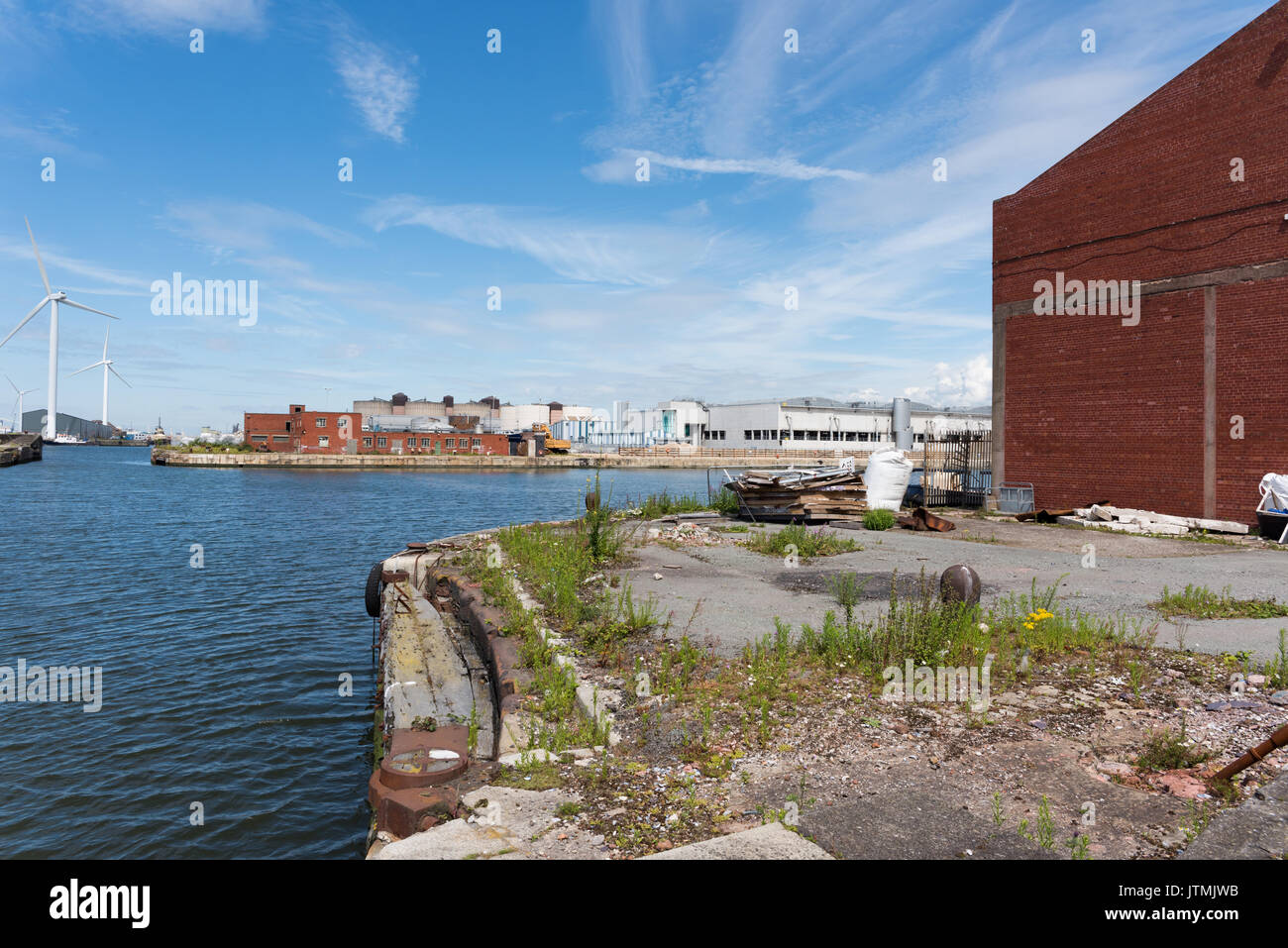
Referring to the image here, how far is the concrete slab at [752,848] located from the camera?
317 centimetres

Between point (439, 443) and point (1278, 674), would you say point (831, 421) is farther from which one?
point (1278, 674)

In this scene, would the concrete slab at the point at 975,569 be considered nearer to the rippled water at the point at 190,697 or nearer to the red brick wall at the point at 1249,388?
the red brick wall at the point at 1249,388

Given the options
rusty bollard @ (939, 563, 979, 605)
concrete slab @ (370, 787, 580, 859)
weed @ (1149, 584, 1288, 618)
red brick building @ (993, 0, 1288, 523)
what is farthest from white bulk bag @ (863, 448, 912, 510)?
concrete slab @ (370, 787, 580, 859)

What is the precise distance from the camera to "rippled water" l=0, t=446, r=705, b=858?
20.8ft

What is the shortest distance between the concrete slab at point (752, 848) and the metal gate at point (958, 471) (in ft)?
65.6

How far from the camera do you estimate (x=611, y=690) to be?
5.79 metres

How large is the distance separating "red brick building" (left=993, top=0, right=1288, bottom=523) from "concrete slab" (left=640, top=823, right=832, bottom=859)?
17.9 m

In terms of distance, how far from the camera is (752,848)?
3.24 metres

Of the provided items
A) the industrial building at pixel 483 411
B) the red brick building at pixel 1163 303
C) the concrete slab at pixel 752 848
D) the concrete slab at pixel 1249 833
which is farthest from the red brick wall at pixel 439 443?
the concrete slab at pixel 1249 833

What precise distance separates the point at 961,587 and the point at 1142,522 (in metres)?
12.3

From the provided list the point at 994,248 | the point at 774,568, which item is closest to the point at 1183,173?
the point at 994,248

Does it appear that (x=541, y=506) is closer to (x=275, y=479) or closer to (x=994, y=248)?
(x=994, y=248)

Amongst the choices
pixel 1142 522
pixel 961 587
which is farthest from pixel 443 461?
pixel 961 587
